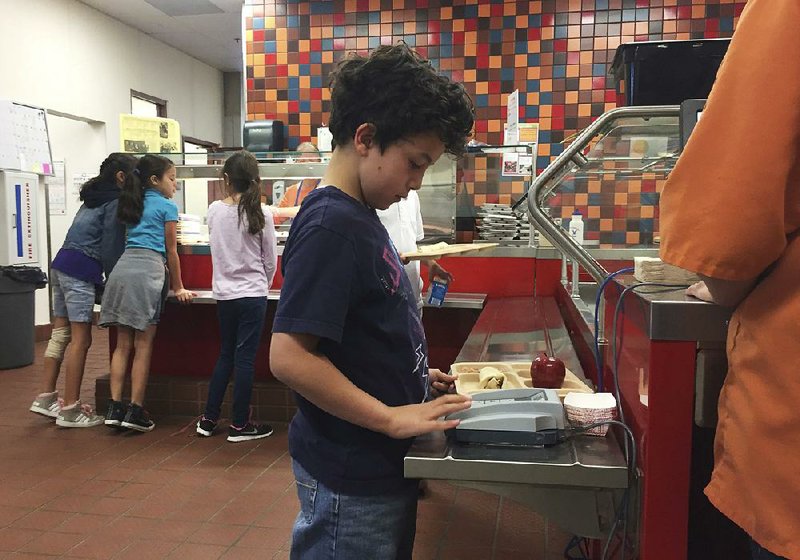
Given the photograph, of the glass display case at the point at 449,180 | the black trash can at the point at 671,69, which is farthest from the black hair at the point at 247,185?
the black trash can at the point at 671,69

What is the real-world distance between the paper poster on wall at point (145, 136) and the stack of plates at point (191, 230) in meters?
0.46

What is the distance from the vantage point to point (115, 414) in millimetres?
3938

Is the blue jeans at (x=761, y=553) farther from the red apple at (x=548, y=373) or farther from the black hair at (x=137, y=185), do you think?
the black hair at (x=137, y=185)

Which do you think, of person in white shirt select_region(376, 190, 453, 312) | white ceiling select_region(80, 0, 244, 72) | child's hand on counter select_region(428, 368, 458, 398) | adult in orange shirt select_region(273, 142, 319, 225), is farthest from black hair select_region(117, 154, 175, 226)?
white ceiling select_region(80, 0, 244, 72)

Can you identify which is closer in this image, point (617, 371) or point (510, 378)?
point (617, 371)

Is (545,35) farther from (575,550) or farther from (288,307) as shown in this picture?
(288,307)

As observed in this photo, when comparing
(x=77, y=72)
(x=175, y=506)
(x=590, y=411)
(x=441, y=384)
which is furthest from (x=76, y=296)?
(x=77, y=72)

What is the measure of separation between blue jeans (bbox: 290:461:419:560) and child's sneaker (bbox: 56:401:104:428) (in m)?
3.36

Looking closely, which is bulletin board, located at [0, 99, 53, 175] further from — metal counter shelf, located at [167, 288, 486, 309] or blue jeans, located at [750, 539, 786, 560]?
blue jeans, located at [750, 539, 786, 560]

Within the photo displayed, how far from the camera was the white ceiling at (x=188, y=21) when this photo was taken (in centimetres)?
757

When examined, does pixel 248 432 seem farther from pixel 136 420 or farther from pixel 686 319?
pixel 686 319

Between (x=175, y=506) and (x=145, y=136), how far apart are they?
2482mm

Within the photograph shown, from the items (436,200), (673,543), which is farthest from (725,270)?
(436,200)

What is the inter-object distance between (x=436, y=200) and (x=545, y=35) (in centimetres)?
232
